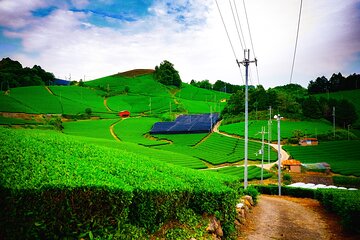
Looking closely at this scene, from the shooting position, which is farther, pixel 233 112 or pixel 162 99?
pixel 162 99

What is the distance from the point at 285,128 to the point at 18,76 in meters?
95.0

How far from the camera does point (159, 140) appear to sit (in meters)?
78.9

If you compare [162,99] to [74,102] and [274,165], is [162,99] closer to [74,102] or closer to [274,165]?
[74,102]

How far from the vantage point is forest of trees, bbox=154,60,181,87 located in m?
186

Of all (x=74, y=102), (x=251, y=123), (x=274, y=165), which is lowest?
(x=274, y=165)

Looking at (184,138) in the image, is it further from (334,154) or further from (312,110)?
(312,110)

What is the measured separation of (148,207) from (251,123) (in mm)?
93894

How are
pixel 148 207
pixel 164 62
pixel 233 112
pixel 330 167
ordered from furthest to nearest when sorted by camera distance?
1. pixel 164 62
2. pixel 233 112
3. pixel 330 167
4. pixel 148 207

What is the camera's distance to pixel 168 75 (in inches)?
7372

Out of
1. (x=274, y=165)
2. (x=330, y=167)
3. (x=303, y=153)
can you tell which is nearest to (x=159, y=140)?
(x=274, y=165)

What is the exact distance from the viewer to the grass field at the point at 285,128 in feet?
268

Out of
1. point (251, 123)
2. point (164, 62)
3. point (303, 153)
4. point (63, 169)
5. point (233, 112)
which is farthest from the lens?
point (164, 62)

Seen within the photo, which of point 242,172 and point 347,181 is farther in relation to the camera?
point 242,172

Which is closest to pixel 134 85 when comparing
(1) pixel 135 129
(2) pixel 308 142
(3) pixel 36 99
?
(3) pixel 36 99
